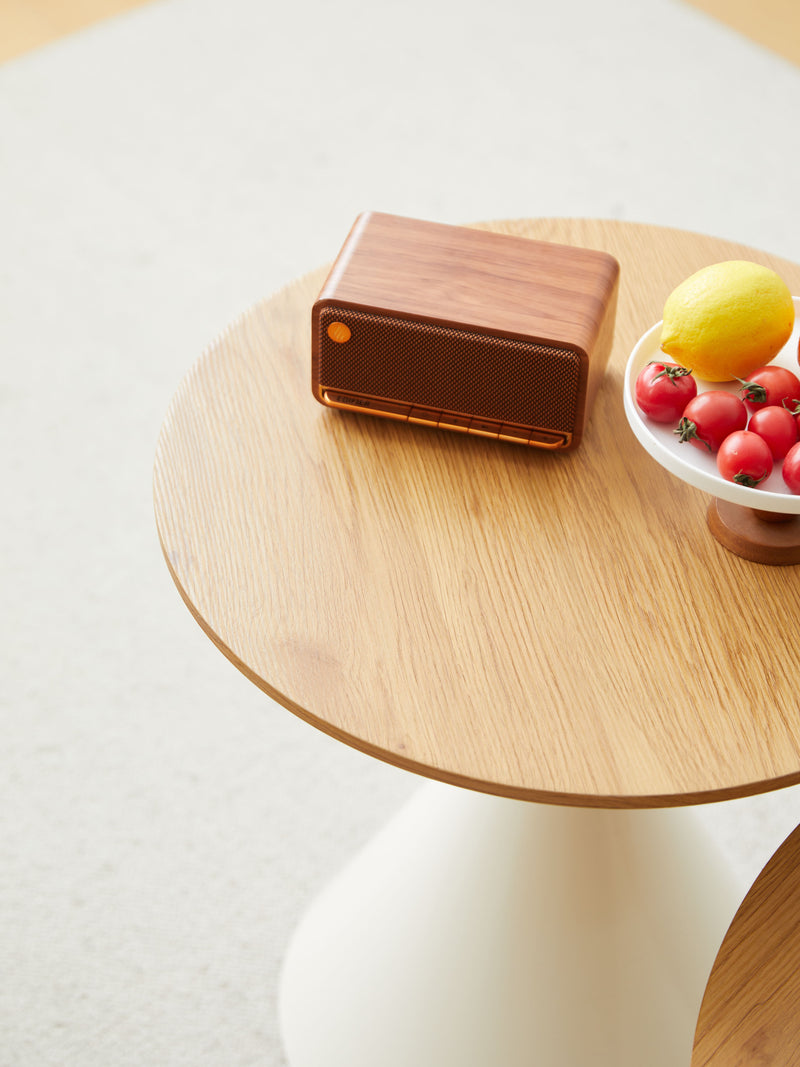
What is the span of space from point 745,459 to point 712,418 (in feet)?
0.15

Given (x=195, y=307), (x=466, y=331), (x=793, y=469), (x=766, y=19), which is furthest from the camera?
(x=766, y=19)

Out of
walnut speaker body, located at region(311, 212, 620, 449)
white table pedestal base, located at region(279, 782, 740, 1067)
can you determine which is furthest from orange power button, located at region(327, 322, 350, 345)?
white table pedestal base, located at region(279, 782, 740, 1067)

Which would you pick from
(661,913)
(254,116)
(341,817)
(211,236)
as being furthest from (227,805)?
(254,116)

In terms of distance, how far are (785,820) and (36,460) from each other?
4.40 ft

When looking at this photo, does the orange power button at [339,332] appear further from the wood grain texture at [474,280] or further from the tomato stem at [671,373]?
the tomato stem at [671,373]

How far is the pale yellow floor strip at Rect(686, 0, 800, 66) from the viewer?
288 centimetres

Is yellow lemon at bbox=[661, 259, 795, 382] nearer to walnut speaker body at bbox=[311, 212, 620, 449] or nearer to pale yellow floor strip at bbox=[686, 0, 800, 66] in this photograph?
walnut speaker body at bbox=[311, 212, 620, 449]

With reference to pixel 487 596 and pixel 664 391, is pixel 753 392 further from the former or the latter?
pixel 487 596

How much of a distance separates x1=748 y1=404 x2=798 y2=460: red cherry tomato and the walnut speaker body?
15 cm

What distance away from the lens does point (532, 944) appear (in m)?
1.11

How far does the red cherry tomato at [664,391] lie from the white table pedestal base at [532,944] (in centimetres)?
43

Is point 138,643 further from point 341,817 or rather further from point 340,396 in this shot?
point 340,396

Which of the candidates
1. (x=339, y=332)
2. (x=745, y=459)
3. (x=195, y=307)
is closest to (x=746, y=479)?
(x=745, y=459)

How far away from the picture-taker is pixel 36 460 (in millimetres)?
1902
